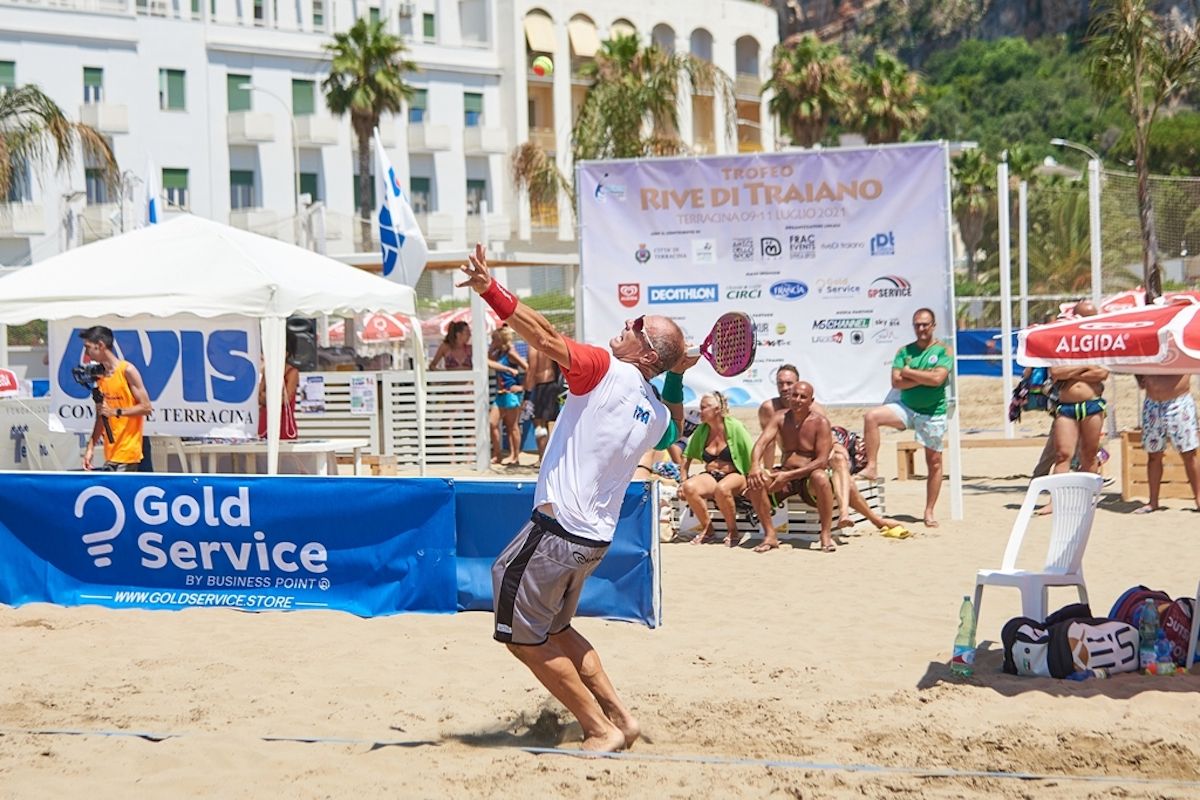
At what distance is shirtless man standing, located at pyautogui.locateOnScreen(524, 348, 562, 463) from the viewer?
16.9 metres

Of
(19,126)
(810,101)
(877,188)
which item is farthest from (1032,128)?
(877,188)

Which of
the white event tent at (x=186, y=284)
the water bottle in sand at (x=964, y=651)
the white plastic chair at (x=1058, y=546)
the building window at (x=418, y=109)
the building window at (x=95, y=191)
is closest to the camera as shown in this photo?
the water bottle in sand at (x=964, y=651)

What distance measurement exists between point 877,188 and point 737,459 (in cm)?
308

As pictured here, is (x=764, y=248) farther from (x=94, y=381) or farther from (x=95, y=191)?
(x=95, y=191)

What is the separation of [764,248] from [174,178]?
121ft

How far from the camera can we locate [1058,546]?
749cm

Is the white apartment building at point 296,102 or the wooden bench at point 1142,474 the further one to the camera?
the white apartment building at point 296,102

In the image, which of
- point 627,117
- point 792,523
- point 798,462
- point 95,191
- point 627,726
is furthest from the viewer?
point 95,191

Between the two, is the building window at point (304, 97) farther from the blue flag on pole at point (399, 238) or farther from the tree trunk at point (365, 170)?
the blue flag on pole at point (399, 238)

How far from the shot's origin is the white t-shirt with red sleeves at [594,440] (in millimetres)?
5508

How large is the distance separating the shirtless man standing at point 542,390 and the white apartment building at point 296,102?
65.9 feet

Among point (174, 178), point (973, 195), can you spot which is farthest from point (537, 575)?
point (973, 195)

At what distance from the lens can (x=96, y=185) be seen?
147ft

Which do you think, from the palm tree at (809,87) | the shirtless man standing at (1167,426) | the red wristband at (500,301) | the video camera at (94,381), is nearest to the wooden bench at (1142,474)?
the shirtless man standing at (1167,426)
